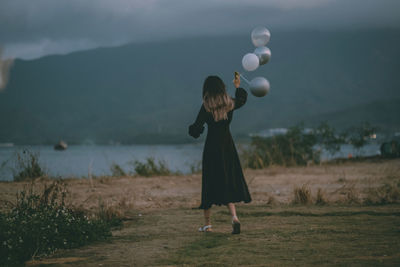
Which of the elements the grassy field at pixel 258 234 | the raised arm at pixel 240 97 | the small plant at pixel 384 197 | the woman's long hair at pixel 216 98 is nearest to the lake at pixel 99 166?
the grassy field at pixel 258 234

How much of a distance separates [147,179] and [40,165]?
307 cm

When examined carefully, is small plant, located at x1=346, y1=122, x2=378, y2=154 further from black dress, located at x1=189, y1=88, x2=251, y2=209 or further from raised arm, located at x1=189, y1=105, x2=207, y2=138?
raised arm, located at x1=189, y1=105, x2=207, y2=138

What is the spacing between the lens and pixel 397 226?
613 centimetres

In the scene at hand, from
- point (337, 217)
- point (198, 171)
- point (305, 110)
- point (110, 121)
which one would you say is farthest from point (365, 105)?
point (337, 217)

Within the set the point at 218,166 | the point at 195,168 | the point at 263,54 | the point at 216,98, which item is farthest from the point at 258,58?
the point at 195,168

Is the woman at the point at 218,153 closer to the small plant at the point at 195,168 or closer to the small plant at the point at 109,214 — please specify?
the small plant at the point at 109,214

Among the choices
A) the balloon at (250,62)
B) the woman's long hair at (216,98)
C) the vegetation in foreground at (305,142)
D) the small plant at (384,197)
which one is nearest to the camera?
the woman's long hair at (216,98)

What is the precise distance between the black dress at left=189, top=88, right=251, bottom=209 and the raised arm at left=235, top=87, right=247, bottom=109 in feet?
0.93

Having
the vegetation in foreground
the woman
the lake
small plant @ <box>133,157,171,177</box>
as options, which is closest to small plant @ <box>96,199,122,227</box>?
the lake

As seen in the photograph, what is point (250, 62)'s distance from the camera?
24.7 feet

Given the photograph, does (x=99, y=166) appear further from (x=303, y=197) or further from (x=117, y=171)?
(x=303, y=197)

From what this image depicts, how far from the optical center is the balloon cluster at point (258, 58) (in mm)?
6871

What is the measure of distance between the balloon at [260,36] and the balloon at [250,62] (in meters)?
0.61

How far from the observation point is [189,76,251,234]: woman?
625 cm
